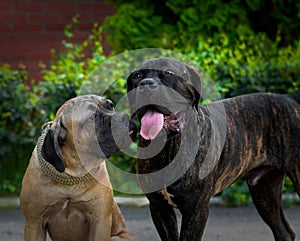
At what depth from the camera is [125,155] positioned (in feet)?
25.4

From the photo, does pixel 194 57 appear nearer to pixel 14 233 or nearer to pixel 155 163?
pixel 14 233

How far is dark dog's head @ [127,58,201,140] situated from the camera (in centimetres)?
457

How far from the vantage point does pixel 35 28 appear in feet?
34.7

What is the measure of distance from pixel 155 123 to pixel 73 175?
720 mm

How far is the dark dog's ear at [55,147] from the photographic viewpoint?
4785mm

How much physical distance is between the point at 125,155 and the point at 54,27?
11.4 ft

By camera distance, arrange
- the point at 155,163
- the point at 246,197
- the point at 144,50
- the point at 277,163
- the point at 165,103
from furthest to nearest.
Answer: the point at 144,50, the point at 246,197, the point at 277,163, the point at 155,163, the point at 165,103

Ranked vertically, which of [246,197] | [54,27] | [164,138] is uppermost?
[164,138]

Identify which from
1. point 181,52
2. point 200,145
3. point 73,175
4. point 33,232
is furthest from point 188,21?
point 33,232

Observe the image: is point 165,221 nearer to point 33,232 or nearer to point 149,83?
point 33,232

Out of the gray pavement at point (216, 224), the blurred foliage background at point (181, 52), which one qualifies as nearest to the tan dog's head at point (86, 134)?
the gray pavement at point (216, 224)

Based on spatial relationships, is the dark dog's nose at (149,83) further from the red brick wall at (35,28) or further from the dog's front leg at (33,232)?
the red brick wall at (35,28)

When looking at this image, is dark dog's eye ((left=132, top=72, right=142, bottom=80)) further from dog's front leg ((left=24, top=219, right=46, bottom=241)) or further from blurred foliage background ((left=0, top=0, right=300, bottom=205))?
blurred foliage background ((left=0, top=0, right=300, bottom=205))

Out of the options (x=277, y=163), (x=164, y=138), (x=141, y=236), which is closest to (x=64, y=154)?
(x=164, y=138)
